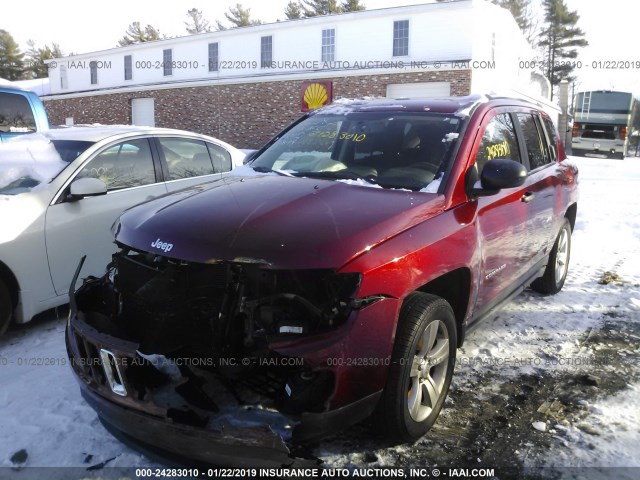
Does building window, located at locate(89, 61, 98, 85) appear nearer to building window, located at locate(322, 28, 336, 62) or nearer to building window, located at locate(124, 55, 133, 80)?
building window, located at locate(124, 55, 133, 80)

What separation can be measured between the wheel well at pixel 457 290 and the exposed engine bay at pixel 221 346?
96cm

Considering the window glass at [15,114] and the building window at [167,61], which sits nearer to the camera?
the window glass at [15,114]

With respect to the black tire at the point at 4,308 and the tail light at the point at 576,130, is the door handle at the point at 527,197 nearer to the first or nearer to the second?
the black tire at the point at 4,308

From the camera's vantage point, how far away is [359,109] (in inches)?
159

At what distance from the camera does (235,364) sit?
2.39m

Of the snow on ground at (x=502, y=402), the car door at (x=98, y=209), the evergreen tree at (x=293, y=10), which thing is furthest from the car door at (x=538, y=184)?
the evergreen tree at (x=293, y=10)

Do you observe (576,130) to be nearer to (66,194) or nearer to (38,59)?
(66,194)

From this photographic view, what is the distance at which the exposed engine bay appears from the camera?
2281mm

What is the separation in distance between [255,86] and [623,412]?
80.3 ft

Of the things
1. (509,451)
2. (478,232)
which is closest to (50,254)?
(478,232)

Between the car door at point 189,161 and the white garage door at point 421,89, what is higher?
the white garage door at point 421,89

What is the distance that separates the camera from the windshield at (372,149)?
10.8ft

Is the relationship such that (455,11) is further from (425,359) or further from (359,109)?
(425,359)

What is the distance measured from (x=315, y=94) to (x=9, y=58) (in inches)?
2026
